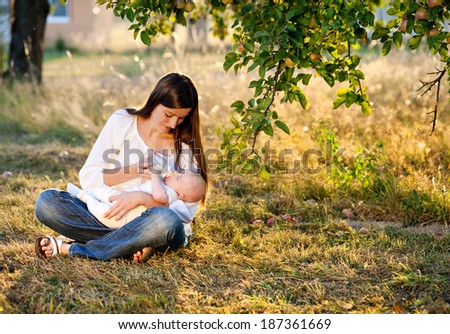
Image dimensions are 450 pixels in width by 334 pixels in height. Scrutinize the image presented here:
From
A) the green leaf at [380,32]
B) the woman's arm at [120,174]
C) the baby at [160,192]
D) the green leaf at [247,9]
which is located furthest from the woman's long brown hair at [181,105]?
the green leaf at [380,32]

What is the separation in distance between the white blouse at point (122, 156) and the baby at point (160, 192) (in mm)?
38

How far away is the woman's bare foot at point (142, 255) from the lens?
3.12m

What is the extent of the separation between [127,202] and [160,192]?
17 cm

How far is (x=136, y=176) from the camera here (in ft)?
10.9

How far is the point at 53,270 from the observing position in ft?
9.82

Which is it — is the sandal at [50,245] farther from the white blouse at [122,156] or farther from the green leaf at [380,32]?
the green leaf at [380,32]

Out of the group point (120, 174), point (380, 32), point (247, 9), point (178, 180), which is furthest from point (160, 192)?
point (380, 32)

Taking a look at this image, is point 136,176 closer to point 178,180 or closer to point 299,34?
point 178,180

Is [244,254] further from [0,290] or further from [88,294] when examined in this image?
[0,290]

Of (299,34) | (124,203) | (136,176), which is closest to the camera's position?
(299,34)

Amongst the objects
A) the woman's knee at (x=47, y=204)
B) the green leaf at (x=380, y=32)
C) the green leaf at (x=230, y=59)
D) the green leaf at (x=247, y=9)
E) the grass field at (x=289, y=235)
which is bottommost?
the grass field at (x=289, y=235)

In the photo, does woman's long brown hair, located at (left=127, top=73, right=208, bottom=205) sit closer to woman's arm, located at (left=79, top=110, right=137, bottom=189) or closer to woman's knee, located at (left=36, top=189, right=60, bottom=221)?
woman's arm, located at (left=79, top=110, right=137, bottom=189)

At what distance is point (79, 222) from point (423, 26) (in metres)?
1.92

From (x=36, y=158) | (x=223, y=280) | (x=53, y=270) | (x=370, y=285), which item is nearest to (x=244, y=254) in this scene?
(x=223, y=280)
